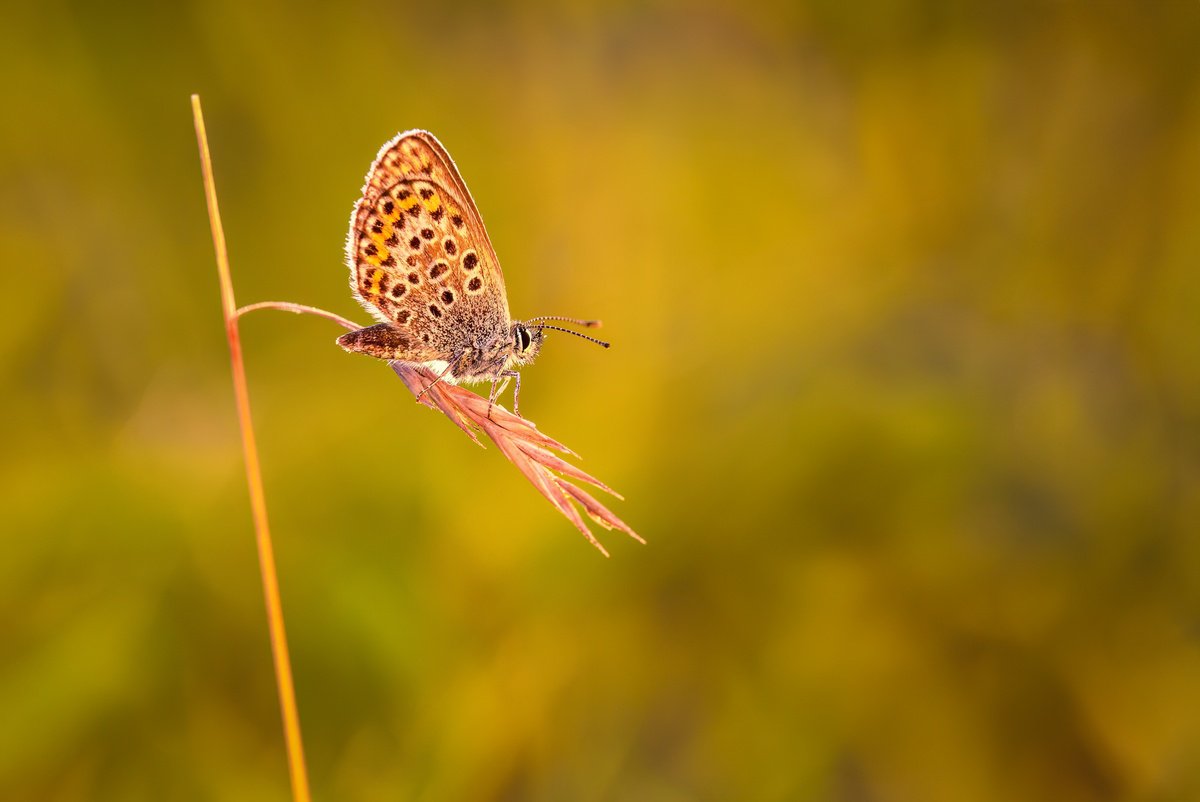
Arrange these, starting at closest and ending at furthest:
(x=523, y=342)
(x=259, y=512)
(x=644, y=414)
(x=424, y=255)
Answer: (x=259, y=512) → (x=424, y=255) → (x=523, y=342) → (x=644, y=414)

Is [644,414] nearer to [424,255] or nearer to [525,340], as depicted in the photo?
[525,340]

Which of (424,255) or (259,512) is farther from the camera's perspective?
(424,255)

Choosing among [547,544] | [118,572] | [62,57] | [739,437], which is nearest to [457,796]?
[547,544]

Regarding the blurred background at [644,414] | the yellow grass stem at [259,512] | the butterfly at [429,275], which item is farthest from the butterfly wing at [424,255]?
the blurred background at [644,414]

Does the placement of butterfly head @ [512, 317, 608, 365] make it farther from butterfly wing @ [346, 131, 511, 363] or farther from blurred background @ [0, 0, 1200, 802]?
blurred background @ [0, 0, 1200, 802]

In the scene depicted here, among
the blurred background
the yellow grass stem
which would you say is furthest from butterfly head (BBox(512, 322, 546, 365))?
the yellow grass stem

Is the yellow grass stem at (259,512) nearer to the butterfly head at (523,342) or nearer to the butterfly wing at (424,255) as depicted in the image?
the butterfly wing at (424,255)

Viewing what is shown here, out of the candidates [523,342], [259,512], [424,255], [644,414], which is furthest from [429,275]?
[644,414]

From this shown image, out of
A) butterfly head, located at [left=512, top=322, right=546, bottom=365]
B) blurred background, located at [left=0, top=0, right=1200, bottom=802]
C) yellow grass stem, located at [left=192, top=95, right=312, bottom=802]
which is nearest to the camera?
yellow grass stem, located at [left=192, top=95, right=312, bottom=802]
